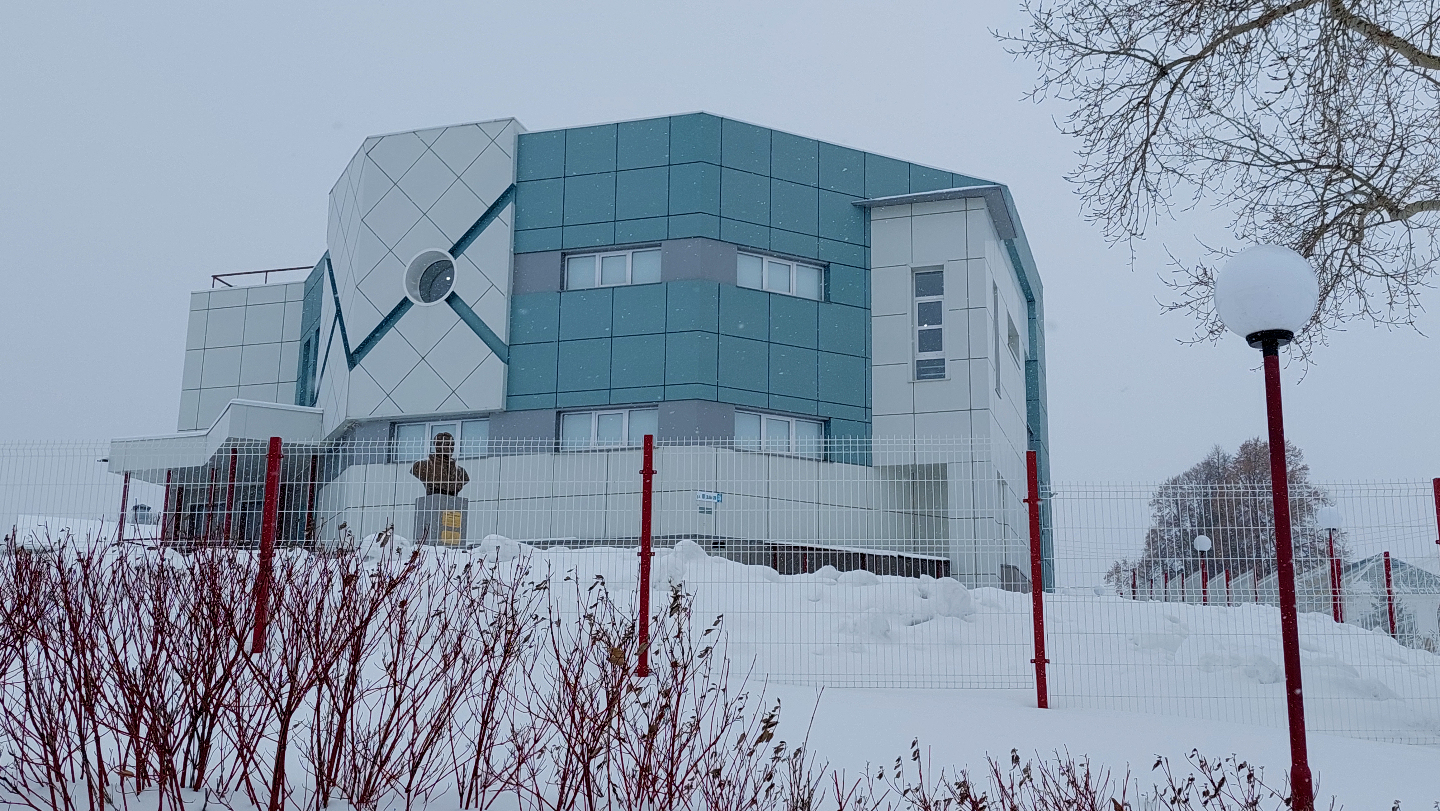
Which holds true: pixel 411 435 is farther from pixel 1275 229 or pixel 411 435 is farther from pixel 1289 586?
pixel 1289 586

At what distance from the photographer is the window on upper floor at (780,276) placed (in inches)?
876

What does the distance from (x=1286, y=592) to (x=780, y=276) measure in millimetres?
17555

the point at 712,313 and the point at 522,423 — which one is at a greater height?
the point at 712,313

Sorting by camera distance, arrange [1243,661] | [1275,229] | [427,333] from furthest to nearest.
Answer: [427,333] → [1275,229] → [1243,661]

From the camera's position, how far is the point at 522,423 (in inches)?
864

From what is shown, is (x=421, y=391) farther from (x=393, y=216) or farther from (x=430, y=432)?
(x=393, y=216)

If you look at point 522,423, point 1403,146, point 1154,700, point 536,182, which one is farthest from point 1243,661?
point 536,182

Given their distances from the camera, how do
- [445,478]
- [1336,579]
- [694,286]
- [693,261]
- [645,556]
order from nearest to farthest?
[645,556] → [1336,579] → [445,478] → [694,286] → [693,261]

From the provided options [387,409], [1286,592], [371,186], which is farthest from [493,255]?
[1286,592]

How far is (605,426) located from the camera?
21922mm

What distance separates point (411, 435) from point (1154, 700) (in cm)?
1715

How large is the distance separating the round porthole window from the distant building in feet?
0.17

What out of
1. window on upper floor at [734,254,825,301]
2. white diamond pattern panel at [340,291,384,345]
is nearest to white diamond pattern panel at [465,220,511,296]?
white diamond pattern panel at [340,291,384,345]

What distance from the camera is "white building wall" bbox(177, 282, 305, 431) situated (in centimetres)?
3055
